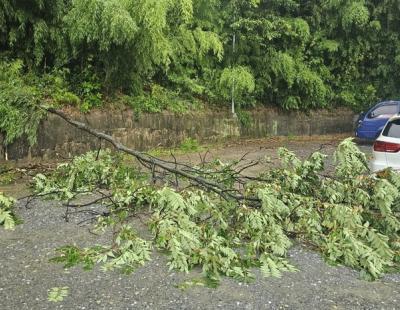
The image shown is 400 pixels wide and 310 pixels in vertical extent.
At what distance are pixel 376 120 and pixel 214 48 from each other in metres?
5.65

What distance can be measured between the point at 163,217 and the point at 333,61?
14236 millimetres

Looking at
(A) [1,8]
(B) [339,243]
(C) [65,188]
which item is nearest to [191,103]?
(A) [1,8]

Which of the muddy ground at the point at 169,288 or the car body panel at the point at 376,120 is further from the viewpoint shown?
the car body panel at the point at 376,120

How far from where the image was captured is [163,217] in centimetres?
514

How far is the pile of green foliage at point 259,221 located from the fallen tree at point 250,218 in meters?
→ 0.01

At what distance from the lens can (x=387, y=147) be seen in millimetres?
7410

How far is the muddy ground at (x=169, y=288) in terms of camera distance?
3984mm

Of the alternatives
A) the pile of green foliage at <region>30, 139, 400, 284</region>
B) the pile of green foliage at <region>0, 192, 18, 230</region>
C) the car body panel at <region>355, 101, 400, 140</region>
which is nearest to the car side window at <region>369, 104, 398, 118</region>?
the car body panel at <region>355, 101, 400, 140</region>

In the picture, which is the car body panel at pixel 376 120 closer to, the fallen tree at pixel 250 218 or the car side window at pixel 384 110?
the car side window at pixel 384 110

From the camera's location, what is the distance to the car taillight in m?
7.30

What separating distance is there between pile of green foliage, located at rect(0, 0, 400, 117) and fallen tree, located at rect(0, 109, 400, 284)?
15.5ft

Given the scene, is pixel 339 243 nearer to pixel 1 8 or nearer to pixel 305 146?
pixel 1 8

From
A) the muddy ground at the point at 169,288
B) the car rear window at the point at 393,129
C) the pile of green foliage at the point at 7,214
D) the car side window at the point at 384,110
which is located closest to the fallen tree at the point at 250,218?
the muddy ground at the point at 169,288

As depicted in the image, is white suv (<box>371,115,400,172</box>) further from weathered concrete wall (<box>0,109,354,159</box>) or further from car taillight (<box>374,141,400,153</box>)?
weathered concrete wall (<box>0,109,354,159</box>)
